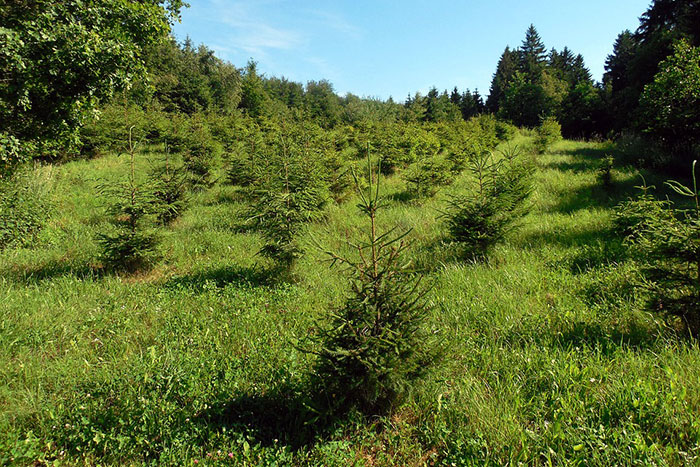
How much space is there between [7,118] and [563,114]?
41951 millimetres

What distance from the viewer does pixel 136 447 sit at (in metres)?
2.26

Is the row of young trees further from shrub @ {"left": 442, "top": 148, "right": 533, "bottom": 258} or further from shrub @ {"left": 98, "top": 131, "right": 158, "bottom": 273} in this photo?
shrub @ {"left": 98, "top": 131, "right": 158, "bottom": 273}

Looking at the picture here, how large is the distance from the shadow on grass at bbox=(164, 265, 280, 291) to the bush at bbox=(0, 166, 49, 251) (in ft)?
15.7

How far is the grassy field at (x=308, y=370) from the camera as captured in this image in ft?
7.11

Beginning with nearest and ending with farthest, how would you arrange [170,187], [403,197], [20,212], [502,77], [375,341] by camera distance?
[375,341] < [20,212] < [170,187] < [403,197] < [502,77]

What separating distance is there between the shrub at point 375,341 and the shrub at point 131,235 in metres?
4.94

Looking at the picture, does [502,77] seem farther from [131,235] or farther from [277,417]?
[277,417]

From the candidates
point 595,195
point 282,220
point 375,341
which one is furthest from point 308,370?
point 595,195

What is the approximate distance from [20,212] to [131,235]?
13.4ft

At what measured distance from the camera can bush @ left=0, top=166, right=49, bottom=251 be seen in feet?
22.3

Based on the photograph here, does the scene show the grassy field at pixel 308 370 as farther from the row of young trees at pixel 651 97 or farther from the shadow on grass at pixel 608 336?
the row of young trees at pixel 651 97

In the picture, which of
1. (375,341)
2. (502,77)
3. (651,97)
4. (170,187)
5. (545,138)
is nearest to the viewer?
(375,341)

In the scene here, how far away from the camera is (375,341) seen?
2164 mm

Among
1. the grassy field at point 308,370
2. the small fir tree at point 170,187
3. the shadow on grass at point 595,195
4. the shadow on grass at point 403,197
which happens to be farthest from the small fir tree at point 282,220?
the shadow on grass at point 595,195
